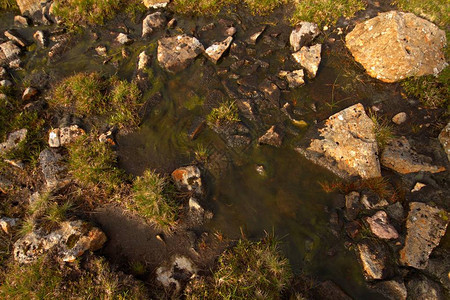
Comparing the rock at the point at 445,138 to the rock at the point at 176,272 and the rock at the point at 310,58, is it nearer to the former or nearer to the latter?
the rock at the point at 310,58

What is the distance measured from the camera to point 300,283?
5.22 metres

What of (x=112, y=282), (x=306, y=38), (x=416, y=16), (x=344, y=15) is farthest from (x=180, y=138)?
(x=416, y=16)

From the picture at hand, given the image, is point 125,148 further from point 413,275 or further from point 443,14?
point 443,14

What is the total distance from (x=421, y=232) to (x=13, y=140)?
10.2m

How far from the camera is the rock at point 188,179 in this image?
6164mm

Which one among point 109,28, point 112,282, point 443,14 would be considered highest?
point 109,28

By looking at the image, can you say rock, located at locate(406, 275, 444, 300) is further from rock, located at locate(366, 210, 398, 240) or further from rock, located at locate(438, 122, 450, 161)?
rock, located at locate(438, 122, 450, 161)

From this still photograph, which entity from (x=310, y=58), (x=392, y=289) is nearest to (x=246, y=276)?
(x=392, y=289)

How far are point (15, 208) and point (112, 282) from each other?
3.29m

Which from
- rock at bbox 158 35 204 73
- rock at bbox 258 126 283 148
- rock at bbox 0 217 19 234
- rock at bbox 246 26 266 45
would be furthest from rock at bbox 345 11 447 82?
rock at bbox 0 217 19 234

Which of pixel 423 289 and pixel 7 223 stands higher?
pixel 7 223

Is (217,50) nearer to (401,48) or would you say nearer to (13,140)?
(401,48)

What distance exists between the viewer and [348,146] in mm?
6602

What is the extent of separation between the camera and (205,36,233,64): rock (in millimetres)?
8398
